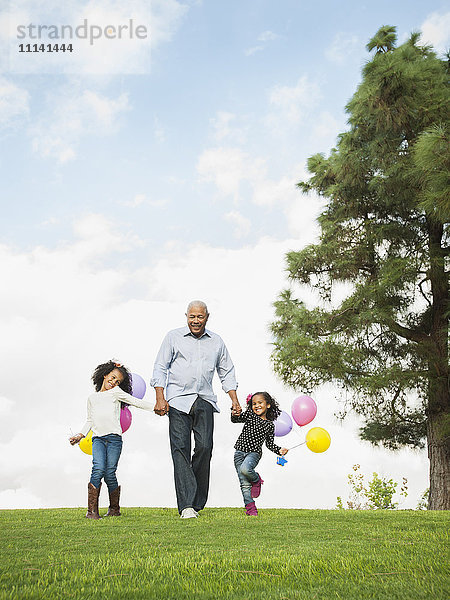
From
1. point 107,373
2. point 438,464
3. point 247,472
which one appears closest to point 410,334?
point 438,464

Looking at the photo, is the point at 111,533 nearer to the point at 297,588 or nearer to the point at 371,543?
the point at 371,543

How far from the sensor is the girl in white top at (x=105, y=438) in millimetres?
4844

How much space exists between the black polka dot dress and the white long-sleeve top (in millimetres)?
983

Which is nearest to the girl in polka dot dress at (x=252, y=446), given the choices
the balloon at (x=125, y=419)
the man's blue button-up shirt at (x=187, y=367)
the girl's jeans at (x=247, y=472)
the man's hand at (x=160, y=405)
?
the girl's jeans at (x=247, y=472)

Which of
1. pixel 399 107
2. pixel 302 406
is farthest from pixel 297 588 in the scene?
pixel 399 107

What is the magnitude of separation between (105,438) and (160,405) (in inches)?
23.3

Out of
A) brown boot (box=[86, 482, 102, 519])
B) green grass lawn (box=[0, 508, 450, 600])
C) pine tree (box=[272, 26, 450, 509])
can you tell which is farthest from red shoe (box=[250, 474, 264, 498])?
pine tree (box=[272, 26, 450, 509])

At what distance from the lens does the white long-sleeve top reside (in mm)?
5008

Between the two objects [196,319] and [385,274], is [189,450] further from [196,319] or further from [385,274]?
[385,274]

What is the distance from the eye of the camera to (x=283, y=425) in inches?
299

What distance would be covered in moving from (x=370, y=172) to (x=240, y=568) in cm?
883

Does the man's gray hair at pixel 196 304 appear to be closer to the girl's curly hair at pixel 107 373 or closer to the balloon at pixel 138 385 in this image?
the girl's curly hair at pixel 107 373

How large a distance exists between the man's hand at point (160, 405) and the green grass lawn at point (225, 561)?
1035mm

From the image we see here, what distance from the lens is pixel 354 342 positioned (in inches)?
383
